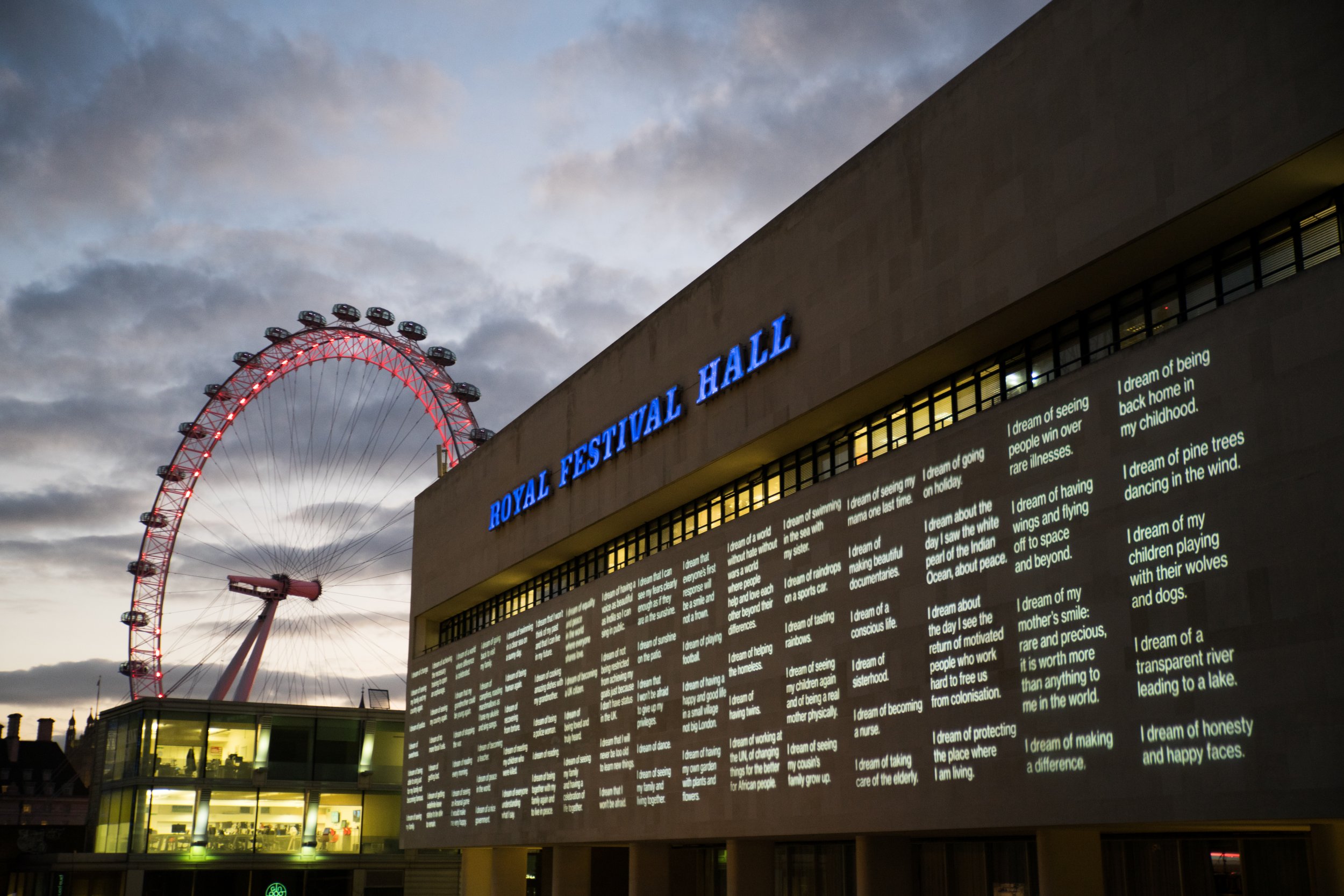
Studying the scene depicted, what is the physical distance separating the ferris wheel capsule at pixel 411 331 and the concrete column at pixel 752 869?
49.8 meters

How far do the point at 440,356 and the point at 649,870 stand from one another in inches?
1730

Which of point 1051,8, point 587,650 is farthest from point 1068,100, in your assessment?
point 587,650

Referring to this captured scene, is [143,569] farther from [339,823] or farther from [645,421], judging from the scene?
[645,421]

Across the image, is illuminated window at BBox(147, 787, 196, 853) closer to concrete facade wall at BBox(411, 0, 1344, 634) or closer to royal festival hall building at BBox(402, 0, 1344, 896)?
royal festival hall building at BBox(402, 0, 1344, 896)

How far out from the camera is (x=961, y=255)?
26609mm

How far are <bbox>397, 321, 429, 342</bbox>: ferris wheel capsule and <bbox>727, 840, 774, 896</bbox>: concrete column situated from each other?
49.8 metres

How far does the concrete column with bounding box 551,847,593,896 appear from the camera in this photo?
44.2 metres

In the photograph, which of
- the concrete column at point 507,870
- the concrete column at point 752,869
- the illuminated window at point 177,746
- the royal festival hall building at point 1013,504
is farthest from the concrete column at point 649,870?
the illuminated window at point 177,746

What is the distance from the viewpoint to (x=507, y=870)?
49750 millimetres

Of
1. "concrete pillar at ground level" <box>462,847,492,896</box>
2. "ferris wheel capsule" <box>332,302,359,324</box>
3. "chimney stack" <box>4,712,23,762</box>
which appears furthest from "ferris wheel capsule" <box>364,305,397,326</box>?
"chimney stack" <box>4,712,23,762</box>

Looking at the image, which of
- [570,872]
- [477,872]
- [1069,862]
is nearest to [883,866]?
[1069,862]

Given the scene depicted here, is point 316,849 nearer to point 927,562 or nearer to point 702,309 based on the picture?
point 702,309

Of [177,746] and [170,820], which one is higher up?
[177,746]

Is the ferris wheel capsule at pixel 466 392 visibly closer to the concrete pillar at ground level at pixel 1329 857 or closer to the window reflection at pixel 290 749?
the window reflection at pixel 290 749
